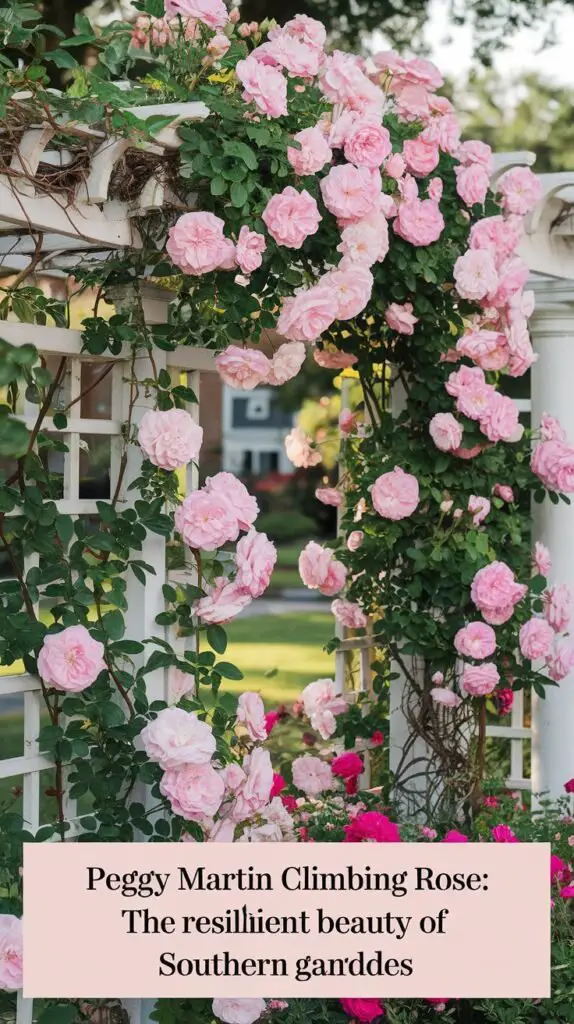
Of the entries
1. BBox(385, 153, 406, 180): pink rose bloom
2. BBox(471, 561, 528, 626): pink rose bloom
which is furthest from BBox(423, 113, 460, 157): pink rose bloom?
BBox(471, 561, 528, 626): pink rose bloom

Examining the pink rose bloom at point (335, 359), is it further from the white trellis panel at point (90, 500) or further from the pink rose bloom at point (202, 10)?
the pink rose bloom at point (202, 10)

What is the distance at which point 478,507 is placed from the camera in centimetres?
365

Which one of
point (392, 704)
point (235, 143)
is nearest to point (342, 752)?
point (392, 704)

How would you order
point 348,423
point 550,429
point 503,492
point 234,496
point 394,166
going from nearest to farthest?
point 234,496 < point 394,166 < point 503,492 < point 550,429 < point 348,423

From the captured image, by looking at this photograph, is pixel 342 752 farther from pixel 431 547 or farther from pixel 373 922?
pixel 373 922

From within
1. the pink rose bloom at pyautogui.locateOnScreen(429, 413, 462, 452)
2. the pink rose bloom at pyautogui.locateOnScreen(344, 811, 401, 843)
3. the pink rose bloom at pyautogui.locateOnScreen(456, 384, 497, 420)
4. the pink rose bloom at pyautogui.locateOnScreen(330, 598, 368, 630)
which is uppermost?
the pink rose bloom at pyautogui.locateOnScreen(456, 384, 497, 420)

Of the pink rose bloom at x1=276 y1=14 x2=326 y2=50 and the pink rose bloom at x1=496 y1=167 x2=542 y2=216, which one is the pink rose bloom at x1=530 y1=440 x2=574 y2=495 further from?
the pink rose bloom at x1=276 y1=14 x2=326 y2=50

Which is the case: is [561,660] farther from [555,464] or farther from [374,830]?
[374,830]

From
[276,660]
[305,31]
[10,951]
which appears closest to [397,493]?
[305,31]

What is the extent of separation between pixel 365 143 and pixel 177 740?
1.41 m

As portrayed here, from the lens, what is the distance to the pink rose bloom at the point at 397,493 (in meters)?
3.61

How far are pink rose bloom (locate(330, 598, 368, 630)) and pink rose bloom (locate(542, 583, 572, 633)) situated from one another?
1.97ft

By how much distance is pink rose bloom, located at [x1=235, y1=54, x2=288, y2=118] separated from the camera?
266 centimetres

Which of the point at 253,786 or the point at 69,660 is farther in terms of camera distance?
the point at 253,786
